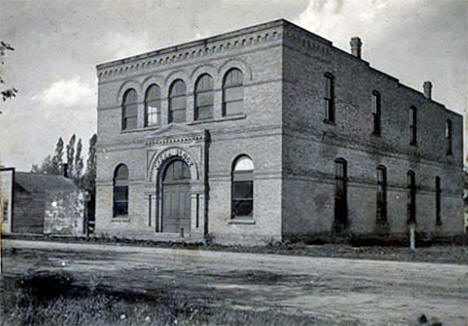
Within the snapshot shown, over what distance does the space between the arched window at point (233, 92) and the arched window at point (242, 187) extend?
2060mm

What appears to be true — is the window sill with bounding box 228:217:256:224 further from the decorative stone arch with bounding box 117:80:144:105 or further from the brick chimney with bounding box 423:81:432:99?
the brick chimney with bounding box 423:81:432:99

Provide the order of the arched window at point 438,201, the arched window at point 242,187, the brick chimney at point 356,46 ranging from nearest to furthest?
the arched window at point 242,187
the brick chimney at point 356,46
the arched window at point 438,201

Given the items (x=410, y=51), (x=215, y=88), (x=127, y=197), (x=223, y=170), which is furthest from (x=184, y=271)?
(x=127, y=197)

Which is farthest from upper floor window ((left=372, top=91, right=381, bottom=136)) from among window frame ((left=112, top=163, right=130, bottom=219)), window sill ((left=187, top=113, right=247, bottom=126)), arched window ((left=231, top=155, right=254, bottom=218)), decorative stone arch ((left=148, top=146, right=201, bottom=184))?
window frame ((left=112, top=163, right=130, bottom=219))

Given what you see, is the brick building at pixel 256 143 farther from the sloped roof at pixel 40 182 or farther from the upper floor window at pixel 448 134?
the sloped roof at pixel 40 182

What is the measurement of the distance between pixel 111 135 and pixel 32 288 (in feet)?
57.5

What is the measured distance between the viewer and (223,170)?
2212 cm

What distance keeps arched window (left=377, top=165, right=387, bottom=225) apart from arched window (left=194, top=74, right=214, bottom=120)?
29.9 ft

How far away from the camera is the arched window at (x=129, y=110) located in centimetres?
2647

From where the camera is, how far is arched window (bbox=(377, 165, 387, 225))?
2636cm

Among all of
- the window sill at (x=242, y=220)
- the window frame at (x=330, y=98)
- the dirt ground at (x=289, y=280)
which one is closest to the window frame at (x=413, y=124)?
the window frame at (x=330, y=98)

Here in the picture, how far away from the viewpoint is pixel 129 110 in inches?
1051

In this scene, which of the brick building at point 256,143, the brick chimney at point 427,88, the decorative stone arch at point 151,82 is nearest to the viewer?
the brick building at point 256,143

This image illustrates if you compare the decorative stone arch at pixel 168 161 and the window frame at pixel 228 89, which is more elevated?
the window frame at pixel 228 89
